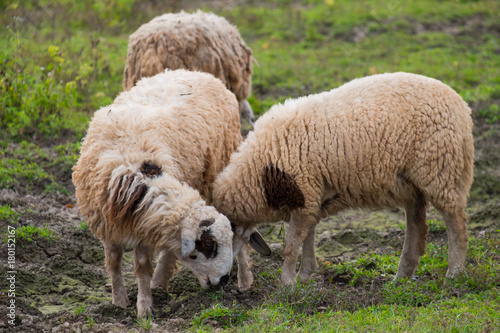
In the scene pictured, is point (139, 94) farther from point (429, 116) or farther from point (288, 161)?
point (429, 116)

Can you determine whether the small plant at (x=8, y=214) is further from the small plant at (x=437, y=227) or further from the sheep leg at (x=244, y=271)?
the small plant at (x=437, y=227)

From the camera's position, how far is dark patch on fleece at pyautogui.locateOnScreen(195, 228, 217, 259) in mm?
4570

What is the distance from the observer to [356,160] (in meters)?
5.04

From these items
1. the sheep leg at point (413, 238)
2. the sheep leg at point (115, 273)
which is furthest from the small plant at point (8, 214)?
the sheep leg at point (413, 238)

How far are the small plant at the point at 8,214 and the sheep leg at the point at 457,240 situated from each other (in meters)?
4.14

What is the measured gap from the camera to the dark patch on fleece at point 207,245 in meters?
4.57

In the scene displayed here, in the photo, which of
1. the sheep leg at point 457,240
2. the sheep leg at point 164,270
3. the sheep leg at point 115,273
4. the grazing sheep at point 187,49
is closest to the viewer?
the sheep leg at point 115,273

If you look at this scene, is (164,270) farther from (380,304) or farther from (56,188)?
(56,188)

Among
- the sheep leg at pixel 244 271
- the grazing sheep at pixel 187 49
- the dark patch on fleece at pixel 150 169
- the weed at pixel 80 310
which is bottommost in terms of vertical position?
the sheep leg at pixel 244 271

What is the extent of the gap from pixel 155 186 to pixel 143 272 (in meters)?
0.80

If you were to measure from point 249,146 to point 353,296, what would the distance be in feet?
5.21

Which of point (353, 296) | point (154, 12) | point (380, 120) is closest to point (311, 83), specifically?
point (154, 12)

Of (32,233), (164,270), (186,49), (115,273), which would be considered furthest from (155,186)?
(186,49)

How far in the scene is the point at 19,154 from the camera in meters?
7.45
